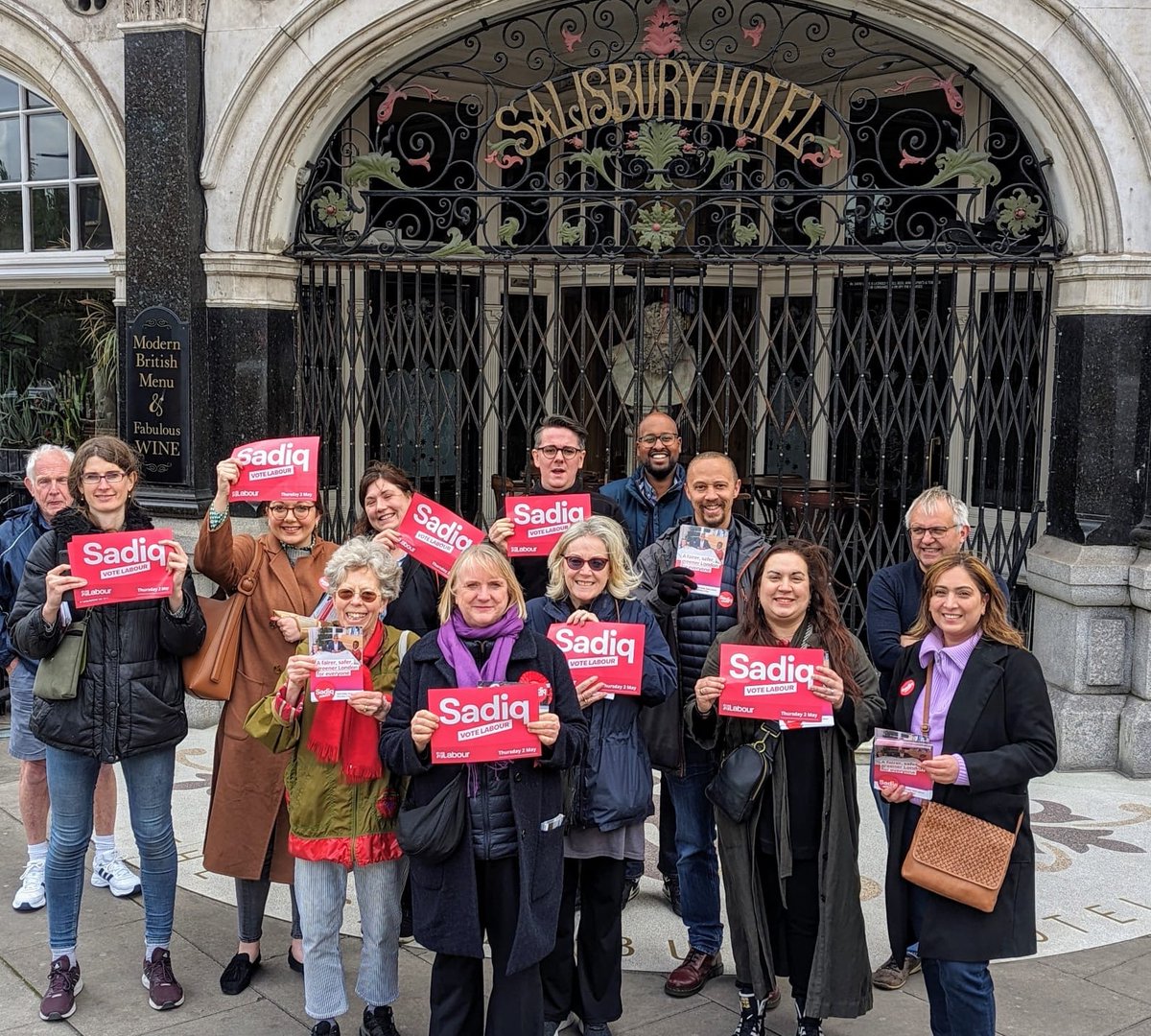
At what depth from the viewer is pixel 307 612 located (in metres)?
4.71

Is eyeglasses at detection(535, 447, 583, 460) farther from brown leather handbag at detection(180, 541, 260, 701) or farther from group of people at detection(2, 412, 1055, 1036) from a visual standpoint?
brown leather handbag at detection(180, 541, 260, 701)

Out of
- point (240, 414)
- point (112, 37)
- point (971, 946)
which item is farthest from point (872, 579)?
point (112, 37)

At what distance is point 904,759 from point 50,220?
333 inches

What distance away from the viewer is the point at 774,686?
4.07 meters

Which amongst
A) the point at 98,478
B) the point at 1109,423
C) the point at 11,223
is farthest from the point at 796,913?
the point at 11,223

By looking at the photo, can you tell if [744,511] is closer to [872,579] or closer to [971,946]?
[872,579]

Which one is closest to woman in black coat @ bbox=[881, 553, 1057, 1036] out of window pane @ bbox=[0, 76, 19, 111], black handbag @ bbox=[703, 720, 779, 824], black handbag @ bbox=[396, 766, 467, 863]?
black handbag @ bbox=[703, 720, 779, 824]

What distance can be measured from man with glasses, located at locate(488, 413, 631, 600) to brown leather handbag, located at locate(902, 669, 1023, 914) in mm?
2033

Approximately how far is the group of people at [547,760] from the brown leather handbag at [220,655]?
0.04 meters

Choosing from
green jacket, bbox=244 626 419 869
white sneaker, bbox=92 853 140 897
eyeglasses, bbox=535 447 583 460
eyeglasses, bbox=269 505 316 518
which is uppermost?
eyeglasses, bbox=535 447 583 460

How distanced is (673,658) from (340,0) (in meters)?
4.95

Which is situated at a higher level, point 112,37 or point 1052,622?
point 112,37

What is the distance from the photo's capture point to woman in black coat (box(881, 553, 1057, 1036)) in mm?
3783

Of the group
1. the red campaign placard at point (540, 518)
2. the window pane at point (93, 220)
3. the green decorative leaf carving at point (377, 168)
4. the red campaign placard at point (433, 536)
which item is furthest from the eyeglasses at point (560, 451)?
the window pane at point (93, 220)
